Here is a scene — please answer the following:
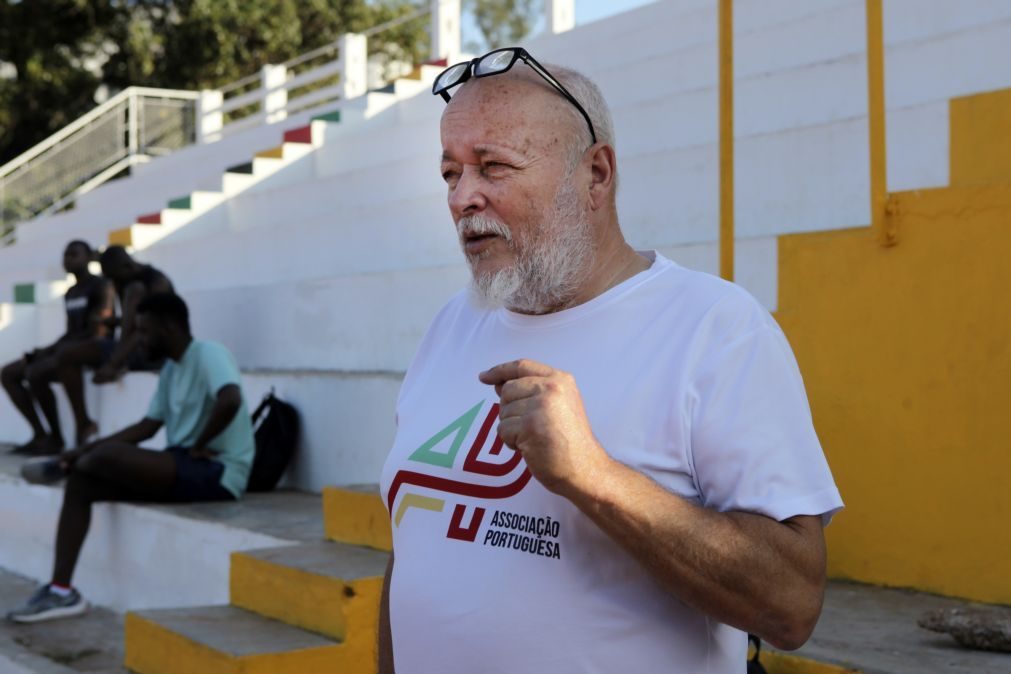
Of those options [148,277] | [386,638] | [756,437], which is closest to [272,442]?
[148,277]

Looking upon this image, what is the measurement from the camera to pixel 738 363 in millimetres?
1627

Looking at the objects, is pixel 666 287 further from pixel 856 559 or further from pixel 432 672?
pixel 856 559

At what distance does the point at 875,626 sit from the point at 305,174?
772 centimetres

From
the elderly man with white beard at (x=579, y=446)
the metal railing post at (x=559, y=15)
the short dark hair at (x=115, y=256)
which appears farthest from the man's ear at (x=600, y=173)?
the metal railing post at (x=559, y=15)

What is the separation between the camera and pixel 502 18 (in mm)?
28594

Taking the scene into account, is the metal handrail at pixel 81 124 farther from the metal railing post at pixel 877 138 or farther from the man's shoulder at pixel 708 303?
the man's shoulder at pixel 708 303

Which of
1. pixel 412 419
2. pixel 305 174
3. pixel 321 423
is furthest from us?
pixel 305 174

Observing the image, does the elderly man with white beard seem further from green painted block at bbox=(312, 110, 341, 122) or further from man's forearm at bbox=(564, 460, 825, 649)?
green painted block at bbox=(312, 110, 341, 122)

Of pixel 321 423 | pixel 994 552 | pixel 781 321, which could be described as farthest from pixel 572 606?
pixel 321 423

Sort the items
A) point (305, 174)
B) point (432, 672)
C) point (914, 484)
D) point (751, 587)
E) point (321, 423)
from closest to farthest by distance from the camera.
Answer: point (751, 587) < point (432, 672) < point (914, 484) < point (321, 423) < point (305, 174)

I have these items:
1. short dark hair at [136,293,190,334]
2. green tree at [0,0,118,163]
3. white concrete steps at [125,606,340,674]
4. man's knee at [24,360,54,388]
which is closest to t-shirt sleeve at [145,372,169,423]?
short dark hair at [136,293,190,334]

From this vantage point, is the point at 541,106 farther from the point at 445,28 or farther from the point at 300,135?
the point at 445,28

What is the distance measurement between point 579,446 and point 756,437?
22 cm

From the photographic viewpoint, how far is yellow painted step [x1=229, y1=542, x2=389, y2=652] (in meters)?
4.01
